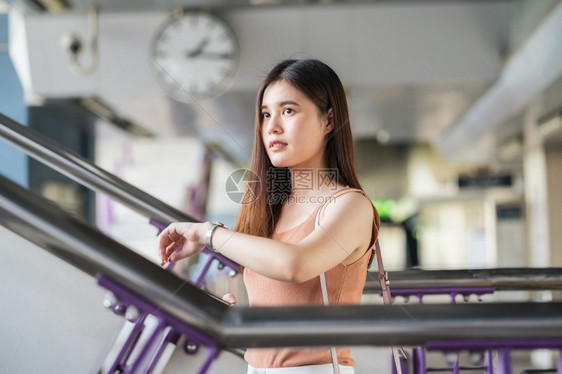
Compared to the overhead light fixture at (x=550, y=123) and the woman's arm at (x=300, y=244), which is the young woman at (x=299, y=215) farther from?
the overhead light fixture at (x=550, y=123)

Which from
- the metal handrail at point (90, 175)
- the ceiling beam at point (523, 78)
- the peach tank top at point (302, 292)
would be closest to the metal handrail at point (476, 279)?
the metal handrail at point (90, 175)

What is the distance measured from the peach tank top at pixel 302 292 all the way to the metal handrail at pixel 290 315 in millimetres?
229

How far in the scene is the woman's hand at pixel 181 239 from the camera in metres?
1.07

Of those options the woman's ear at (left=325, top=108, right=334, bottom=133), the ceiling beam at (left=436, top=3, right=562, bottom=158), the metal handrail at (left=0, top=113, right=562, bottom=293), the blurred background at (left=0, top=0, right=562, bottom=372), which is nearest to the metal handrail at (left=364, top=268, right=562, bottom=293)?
the metal handrail at (left=0, top=113, right=562, bottom=293)

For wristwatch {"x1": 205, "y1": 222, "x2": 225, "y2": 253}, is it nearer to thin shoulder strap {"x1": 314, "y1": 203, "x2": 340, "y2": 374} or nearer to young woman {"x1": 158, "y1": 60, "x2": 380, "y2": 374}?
young woman {"x1": 158, "y1": 60, "x2": 380, "y2": 374}

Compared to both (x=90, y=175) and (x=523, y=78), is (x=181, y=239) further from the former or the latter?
(x=523, y=78)

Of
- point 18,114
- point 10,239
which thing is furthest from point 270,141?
point 18,114

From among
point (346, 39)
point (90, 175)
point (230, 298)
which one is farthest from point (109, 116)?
point (230, 298)

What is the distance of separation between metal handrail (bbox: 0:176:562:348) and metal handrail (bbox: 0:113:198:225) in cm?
83

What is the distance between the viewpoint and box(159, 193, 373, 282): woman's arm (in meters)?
0.98

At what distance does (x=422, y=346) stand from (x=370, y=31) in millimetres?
4832

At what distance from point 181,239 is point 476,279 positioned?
0.99 meters

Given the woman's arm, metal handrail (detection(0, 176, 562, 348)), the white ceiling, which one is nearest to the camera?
metal handrail (detection(0, 176, 562, 348))

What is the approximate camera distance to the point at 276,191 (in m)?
1.13
